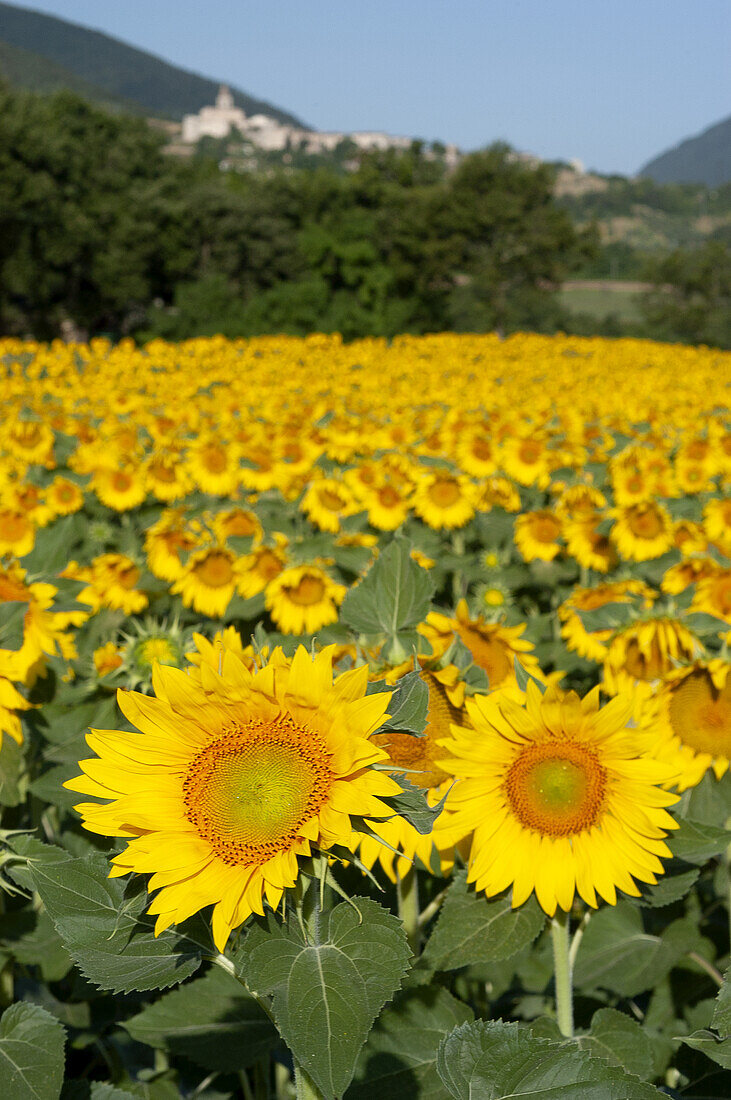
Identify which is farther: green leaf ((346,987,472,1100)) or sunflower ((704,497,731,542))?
sunflower ((704,497,731,542))

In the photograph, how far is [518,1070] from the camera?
1.11 meters

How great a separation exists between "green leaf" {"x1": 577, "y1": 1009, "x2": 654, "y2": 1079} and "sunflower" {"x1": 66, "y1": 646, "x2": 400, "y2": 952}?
2.95 feet

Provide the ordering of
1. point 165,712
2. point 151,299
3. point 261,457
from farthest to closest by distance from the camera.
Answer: point 151,299 → point 261,457 → point 165,712

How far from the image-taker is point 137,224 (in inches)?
1656

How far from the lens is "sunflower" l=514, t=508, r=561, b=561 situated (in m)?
5.55

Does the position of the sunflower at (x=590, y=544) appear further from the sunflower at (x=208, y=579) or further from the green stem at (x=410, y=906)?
the green stem at (x=410, y=906)

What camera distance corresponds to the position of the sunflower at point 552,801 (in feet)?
4.97

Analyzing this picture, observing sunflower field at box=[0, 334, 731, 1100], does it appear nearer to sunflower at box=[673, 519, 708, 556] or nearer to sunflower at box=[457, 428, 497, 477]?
sunflower at box=[673, 519, 708, 556]

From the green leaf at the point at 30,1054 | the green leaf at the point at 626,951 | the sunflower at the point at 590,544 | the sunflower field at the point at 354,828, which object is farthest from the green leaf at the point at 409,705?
the sunflower at the point at 590,544

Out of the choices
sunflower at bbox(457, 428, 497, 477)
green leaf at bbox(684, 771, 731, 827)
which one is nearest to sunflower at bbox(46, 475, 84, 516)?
sunflower at bbox(457, 428, 497, 477)

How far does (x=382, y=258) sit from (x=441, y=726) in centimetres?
4718

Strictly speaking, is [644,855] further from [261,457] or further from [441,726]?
[261,457]

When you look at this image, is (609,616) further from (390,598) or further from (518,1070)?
(518,1070)

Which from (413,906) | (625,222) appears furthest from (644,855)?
(625,222)
